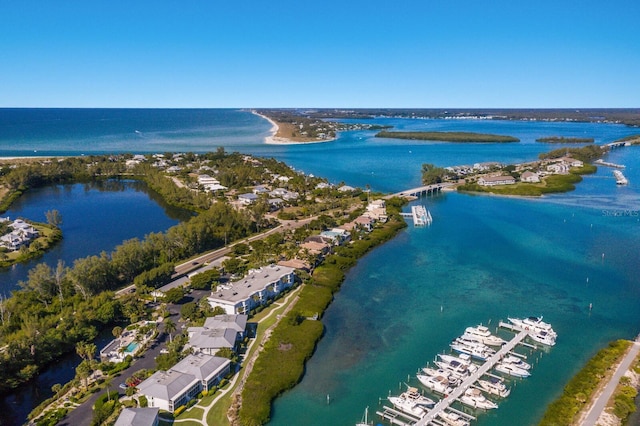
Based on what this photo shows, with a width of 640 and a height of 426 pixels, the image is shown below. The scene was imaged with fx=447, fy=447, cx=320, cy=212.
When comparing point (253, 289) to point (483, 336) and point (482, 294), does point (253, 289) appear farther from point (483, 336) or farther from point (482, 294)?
point (482, 294)

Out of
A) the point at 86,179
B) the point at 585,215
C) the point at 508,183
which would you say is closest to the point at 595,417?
the point at 585,215

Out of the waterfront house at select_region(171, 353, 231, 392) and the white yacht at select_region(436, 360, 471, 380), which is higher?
the waterfront house at select_region(171, 353, 231, 392)

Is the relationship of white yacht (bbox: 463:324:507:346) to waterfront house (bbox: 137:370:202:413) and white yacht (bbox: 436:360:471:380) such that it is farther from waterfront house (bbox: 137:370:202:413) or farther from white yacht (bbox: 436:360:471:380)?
waterfront house (bbox: 137:370:202:413)

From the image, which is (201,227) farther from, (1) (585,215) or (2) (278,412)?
(1) (585,215)

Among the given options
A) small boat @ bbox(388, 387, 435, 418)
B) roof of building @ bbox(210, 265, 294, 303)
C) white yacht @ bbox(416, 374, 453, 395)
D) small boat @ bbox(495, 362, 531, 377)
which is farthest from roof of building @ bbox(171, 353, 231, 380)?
small boat @ bbox(495, 362, 531, 377)

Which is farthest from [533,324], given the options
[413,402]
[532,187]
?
[532,187]

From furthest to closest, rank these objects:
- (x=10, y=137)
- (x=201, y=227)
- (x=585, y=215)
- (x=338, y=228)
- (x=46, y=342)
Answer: (x=10, y=137) → (x=585, y=215) → (x=338, y=228) → (x=201, y=227) → (x=46, y=342)

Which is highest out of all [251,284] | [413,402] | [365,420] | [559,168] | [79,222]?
[559,168]
